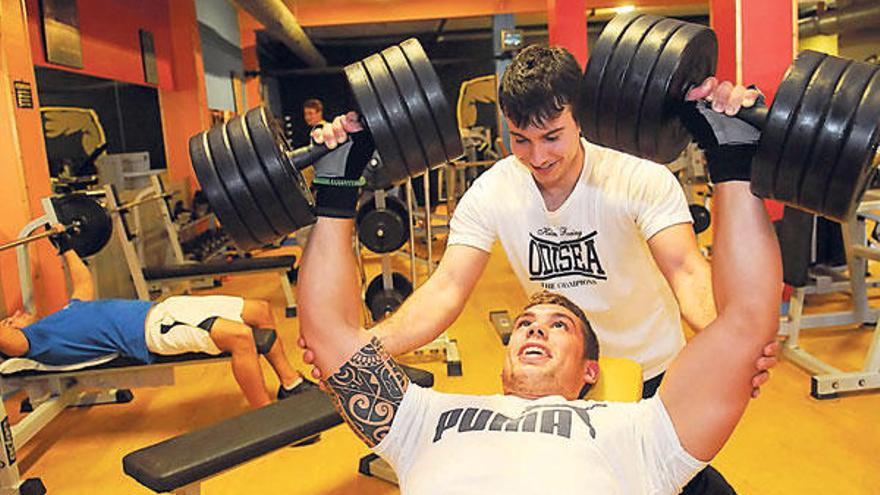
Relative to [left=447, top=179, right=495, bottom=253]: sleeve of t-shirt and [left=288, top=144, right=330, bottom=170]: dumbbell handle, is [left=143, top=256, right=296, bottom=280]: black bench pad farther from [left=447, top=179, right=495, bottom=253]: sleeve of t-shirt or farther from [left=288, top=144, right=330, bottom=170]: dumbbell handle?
[left=288, top=144, right=330, bottom=170]: dumbbell handle

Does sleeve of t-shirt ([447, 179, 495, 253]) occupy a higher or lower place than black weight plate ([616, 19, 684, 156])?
lower

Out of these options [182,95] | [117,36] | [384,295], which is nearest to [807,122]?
[384,295]

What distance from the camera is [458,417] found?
1301 mm

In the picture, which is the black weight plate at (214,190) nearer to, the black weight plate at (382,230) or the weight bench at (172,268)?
the black weight plate at (382,230)

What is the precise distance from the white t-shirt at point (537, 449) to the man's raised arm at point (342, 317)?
0.16 feet

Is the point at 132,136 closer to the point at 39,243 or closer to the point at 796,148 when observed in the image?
the point at 39,243

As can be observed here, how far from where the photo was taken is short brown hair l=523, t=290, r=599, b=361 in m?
1.47

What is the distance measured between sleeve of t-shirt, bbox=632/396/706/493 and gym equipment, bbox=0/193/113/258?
2.58 meters

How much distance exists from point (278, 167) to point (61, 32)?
3.85 metres

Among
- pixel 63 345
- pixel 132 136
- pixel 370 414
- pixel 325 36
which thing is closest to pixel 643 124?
pixel 370 414

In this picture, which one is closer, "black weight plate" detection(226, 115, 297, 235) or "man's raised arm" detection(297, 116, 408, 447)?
"black weight plate" detection(226, 115, 297, 235)

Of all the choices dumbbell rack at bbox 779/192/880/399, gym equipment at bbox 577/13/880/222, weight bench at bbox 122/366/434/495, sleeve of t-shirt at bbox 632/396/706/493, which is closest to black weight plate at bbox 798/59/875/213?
gym equipment at bbox 577/13/880/222

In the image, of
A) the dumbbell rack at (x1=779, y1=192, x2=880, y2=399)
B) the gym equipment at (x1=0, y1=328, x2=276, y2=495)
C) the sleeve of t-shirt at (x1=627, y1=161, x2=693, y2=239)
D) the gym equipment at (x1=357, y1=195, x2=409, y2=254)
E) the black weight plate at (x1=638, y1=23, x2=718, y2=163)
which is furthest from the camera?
the gym equipment at (x1=357, y1=195, x2=409, y2=254)

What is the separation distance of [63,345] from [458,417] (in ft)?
6.64
